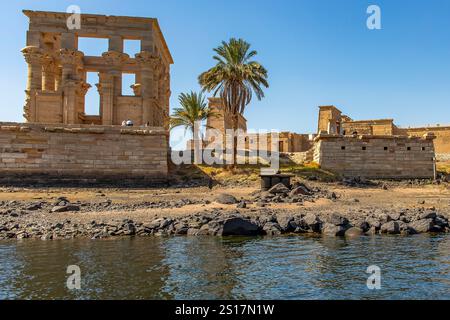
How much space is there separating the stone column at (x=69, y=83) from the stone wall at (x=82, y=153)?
6301 mm

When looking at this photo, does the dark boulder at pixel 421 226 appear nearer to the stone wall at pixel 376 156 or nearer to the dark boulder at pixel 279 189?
the dark boulder at pixel 279 189

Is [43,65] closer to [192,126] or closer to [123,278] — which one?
[192,126]

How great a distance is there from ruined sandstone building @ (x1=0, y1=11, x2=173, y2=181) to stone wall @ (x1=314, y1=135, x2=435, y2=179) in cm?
1241

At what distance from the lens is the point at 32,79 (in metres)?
34.3

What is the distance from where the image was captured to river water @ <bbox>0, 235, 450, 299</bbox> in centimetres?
832

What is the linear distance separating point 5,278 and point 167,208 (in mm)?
10553

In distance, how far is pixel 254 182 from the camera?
27625 mm

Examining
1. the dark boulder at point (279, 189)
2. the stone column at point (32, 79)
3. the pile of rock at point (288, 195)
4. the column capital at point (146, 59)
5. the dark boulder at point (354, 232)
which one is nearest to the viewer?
the dark boulder at point (354, 232)

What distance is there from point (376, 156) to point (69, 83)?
25.0 metres

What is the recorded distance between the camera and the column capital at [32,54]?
3358 centimetres

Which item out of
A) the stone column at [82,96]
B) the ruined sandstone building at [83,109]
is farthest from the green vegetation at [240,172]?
the stone column at [82,96]

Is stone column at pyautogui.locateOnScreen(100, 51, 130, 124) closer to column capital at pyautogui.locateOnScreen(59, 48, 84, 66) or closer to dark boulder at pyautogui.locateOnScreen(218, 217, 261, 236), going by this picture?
column capital at pyautogui.locateOnScreen(59, 48, 84, 66)

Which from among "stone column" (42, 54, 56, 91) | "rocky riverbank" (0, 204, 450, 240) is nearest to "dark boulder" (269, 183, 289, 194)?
"rocky riverbank" (0, 204, 450, 240)
